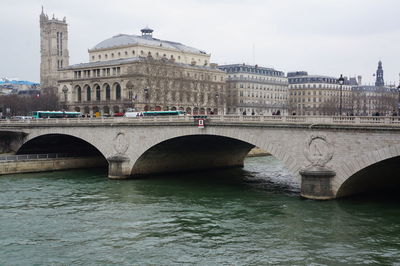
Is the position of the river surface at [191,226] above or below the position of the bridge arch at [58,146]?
below

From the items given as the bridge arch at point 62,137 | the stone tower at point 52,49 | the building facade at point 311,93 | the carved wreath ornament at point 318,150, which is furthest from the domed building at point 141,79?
the stone tower at point 52,49

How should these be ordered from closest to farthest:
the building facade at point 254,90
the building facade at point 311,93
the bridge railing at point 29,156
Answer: the bridge railing at point 29,156 → the building facade at point 254,90 → the building facade at point 311,93

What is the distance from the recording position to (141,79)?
98688mm

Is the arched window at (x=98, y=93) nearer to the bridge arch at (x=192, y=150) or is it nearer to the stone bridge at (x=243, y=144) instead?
the stone bridge at (x=243, y=144)

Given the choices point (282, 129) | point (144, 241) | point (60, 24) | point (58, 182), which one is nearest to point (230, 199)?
point (282, 129)

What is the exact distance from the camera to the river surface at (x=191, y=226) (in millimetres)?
24172

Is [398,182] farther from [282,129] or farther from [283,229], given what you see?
[283,229]

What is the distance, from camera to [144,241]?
2666cm

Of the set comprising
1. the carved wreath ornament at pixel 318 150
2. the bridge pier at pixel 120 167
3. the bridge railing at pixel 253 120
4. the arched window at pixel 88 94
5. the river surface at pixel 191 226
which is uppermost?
the arched window at pixel 88 94

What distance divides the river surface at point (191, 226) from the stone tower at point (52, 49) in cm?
14987

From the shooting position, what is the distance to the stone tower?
187000mm

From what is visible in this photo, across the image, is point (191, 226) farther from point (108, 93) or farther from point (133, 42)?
point (108, 93)

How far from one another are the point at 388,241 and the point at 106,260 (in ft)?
45.6

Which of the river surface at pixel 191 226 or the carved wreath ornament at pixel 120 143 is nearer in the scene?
the river surface at pixel 191 226
